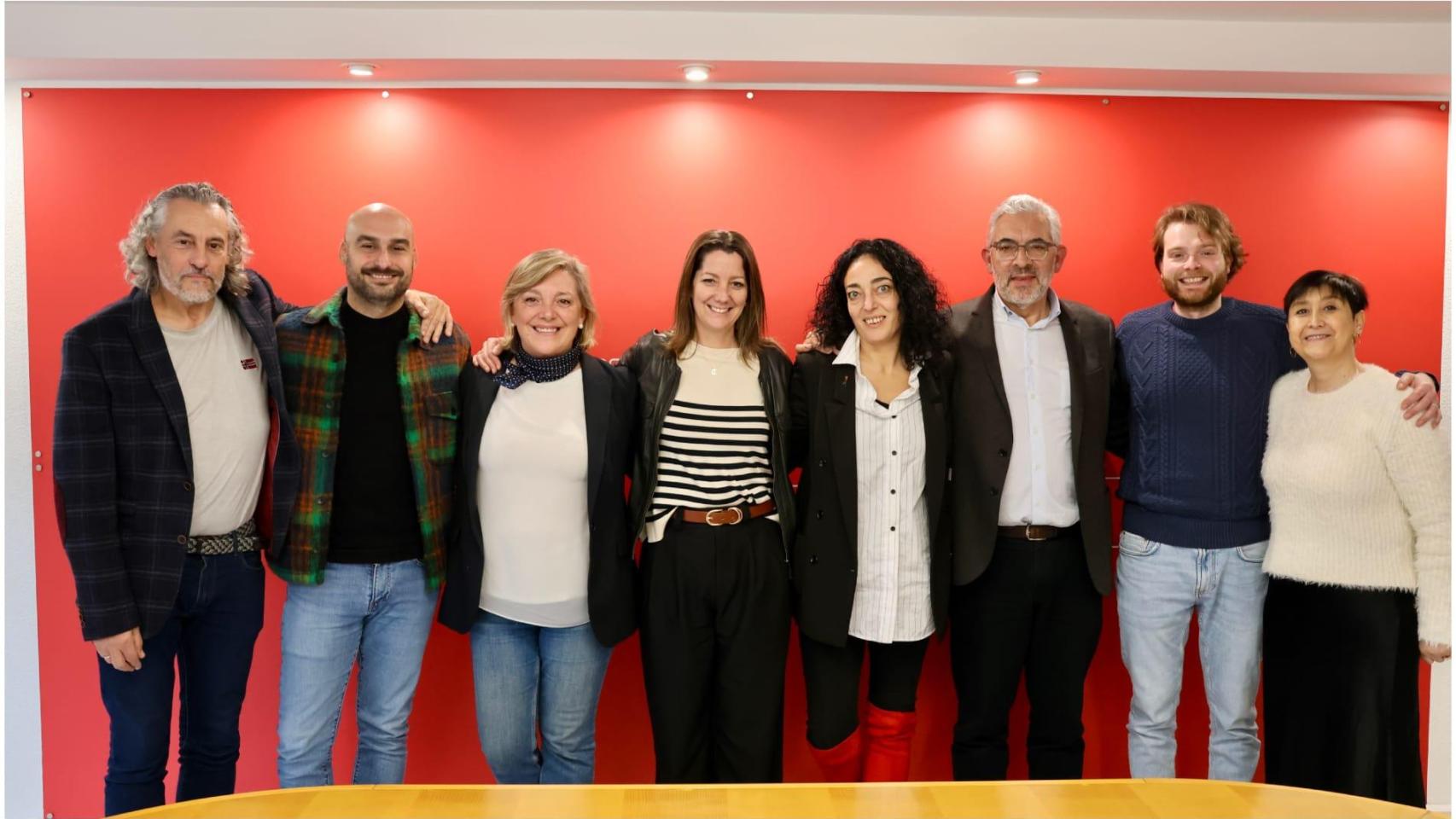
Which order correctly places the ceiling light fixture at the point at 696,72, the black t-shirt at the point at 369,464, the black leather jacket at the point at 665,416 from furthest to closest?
the ceiling light fixture at the point at 696,72
the black leather jacket at the point at 665,416
the black t-shirt at the point at 369,464

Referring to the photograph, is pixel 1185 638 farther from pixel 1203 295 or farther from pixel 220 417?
pixel 220 417

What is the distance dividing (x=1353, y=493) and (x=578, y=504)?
2.10 m

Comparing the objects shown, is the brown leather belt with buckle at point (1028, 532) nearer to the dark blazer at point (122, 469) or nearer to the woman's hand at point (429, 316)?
the woman's hand at point (429, 316)

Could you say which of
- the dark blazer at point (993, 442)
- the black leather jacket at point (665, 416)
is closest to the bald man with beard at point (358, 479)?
the black leather jacket at point (665, 416)

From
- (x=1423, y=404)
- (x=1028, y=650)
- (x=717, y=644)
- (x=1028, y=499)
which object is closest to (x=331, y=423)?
(x=717, y=644)

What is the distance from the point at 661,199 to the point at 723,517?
127 centimetres

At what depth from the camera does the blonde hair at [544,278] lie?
2842 mm

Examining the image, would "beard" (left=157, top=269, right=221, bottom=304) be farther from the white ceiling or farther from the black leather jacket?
the black leather jacket


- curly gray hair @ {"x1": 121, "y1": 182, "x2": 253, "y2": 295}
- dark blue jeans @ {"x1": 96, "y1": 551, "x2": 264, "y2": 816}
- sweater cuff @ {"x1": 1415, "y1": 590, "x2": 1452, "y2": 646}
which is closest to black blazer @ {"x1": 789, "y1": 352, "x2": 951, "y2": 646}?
sweater cuff @ {"x1": 1415, "y1": 590, "x2": 1452, "y2": 646}

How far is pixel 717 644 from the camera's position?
2951mm

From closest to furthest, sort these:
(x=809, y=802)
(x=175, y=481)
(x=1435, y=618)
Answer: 1. (x=809, y=802)
2. (x=175, y=481)
3. (x=1435, y=618)

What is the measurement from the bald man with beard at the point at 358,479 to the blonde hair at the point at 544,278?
212 millimetres

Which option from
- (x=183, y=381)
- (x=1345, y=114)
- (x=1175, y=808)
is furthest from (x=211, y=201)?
(x=1345, y=114)

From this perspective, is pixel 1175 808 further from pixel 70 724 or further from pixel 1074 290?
pixel 70 724
